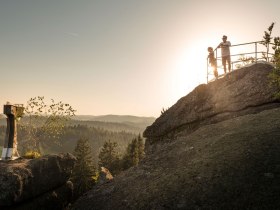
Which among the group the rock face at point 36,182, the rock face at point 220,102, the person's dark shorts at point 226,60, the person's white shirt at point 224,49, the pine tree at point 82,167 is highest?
the person's white shirt at point 224,49

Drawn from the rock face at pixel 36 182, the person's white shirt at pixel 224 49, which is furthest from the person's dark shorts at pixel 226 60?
the rock face at pixel 36 182

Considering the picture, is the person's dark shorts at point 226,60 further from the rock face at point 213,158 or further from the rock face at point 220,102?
the rock face at point 213,158

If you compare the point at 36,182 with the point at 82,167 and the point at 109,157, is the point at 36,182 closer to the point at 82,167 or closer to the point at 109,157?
the point at 82,167

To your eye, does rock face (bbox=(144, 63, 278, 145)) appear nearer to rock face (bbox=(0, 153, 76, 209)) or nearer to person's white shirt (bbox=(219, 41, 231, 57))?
person's white shirt (bbox=(219, 41, 231, 57))

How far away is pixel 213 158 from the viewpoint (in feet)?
42.5

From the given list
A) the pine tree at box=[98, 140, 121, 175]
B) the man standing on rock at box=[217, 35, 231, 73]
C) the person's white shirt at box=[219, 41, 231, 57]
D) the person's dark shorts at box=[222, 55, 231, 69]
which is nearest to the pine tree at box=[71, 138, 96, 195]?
the pine tree at box=[98, 140, 121, 175]

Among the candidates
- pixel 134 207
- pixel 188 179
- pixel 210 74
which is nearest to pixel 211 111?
pixel 210 74

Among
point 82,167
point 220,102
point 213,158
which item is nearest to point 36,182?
point 213,158

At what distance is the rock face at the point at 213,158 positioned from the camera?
10.5 m

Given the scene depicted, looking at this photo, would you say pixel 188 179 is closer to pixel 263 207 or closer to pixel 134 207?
pixel 134 207

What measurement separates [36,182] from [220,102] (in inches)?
490

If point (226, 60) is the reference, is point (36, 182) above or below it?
below

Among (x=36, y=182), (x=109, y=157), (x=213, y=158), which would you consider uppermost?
(x=213, y=158)

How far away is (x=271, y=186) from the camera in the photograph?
998 centimetres
